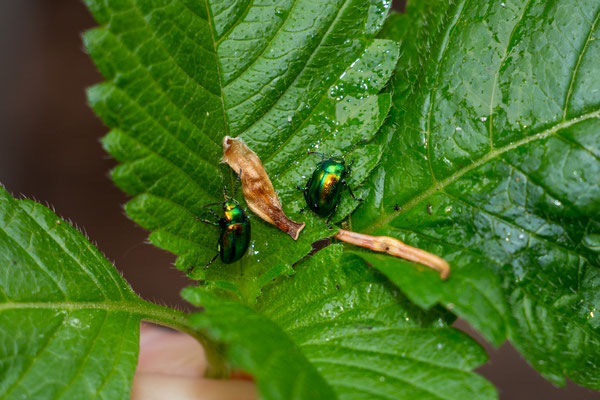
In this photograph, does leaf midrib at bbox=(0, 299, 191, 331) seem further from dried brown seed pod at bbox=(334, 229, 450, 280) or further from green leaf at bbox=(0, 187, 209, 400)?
dried brown seed pod at bbox=(334, 229, 450, 280)

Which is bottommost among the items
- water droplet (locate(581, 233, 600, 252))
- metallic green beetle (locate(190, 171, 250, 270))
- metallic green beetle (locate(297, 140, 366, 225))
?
metallic green beetle (locate(190, 171, 250, 270))

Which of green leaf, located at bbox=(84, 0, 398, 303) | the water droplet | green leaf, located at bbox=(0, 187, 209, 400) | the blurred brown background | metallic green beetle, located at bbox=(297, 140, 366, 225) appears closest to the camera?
green leaf, located at bbox=(0, 187, 209, 400)

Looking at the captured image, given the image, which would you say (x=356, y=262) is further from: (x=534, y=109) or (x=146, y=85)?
(x=146, y=85)

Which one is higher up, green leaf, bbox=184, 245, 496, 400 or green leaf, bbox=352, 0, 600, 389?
green leaf, bbox=352, 0, 600, 389

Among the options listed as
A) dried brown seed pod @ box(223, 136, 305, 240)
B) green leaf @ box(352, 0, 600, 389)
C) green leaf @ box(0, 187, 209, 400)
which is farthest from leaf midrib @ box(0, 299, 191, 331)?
green leaf @ box(352, 0, 600, 389)

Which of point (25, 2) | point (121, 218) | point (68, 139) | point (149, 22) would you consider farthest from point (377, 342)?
point (25, 2)

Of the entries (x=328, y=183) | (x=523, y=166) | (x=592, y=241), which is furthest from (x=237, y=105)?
(x=592, y=241)

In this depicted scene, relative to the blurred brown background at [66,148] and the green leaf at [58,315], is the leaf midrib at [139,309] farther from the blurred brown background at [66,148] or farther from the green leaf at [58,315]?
the blurred brown background at [66,148]
